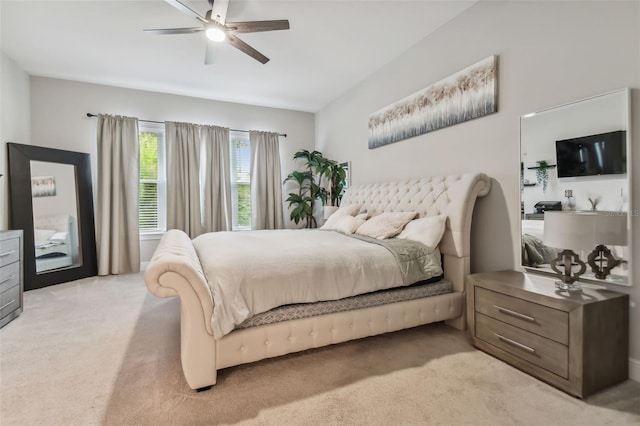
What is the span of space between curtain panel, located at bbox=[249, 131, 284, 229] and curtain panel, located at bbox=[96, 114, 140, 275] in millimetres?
1807

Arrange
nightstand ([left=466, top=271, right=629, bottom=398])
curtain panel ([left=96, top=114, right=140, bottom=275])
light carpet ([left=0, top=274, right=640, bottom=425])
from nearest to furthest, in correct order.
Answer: light carpet ([left=0, top=274, right=640, bottom=425])
nightstand ([left=466, top=271, right=629, bottom=398])
curtain panel ([left=96, top=114, right=140, bottom=275])

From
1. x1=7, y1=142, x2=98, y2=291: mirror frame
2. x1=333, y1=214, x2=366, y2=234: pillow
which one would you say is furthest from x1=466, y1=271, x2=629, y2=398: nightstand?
x1=7, y1=142, x2=98, y2=291: mirror frame

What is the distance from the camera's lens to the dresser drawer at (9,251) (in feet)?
8.48

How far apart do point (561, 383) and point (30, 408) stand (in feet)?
9.37

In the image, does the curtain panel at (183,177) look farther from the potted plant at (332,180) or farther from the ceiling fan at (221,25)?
the ceiling fan at (221,25)

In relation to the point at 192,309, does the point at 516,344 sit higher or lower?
lower

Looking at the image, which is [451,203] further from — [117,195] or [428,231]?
[117,195]

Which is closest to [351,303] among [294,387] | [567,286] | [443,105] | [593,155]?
[294,387]

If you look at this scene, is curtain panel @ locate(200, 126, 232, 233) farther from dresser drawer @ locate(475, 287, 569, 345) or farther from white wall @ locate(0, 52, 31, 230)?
dresser drawer @ locate(475, 287, 569, 345)

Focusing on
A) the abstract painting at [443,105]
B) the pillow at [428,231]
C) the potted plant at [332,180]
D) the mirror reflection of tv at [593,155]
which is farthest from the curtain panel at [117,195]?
the mirror reflection of tv at [593,155]

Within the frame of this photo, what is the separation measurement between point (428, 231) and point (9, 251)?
12.5ft

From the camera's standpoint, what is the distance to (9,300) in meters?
2.65

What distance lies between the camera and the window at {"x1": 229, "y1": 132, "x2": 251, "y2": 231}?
5281 mm

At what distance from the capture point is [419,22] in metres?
2.87
